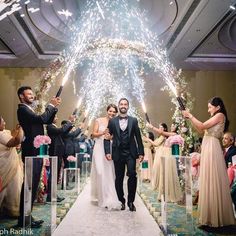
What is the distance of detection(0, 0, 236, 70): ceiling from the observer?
8484mm

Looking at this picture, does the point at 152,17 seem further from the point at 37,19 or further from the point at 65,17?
the point at 37,19

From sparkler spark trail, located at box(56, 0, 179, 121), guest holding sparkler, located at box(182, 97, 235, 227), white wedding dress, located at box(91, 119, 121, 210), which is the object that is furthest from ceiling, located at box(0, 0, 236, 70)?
guest holding sparkler, located at box(182, 97, 235, 227)

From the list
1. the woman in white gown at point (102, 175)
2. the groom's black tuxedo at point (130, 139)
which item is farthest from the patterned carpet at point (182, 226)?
the woman in white gown at point (102, 175)

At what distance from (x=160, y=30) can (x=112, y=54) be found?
11.7 ft

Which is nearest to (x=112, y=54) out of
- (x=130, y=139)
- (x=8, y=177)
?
(x=130, y=139)

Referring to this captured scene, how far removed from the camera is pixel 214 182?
3.73 meters

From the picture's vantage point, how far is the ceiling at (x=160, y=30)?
8484mm

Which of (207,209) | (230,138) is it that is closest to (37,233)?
(207,209)

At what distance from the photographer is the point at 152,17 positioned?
9.32m

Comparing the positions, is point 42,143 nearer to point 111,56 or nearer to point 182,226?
point 182,226

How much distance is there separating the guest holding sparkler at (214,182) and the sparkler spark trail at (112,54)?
1.50 m

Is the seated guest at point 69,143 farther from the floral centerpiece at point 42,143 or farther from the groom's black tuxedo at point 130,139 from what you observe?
the floral centerpiece at point 42,143

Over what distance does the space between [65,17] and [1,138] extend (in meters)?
5.77

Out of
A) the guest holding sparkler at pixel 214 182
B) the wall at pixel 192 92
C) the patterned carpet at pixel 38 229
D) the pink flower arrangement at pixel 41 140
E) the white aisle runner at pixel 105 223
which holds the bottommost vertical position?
the white aisle runner at pixel 105 223
